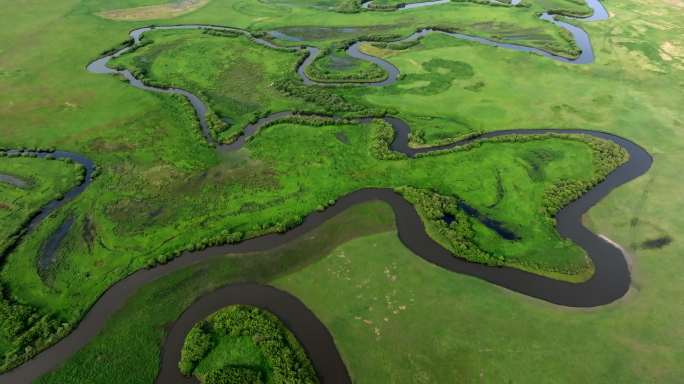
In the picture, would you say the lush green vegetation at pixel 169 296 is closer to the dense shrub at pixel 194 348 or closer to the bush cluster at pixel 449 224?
the dense shrub at pixel 194 348

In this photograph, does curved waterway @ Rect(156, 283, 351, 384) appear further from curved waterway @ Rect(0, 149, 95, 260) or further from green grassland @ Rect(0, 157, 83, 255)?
green grassland @ Rect(0, 157, 83, 255)

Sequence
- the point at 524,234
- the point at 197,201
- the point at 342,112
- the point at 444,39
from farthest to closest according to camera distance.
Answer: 1. the point at 444,39
2. the point at 342,112
3. the point at 197,201
4. the point at 524,234

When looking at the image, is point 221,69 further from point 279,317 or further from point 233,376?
point 233,376

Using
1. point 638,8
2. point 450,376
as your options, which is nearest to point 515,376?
point 450,376

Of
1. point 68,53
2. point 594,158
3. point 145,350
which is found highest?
point 68,53

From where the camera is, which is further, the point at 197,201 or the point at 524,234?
the point at 197,201

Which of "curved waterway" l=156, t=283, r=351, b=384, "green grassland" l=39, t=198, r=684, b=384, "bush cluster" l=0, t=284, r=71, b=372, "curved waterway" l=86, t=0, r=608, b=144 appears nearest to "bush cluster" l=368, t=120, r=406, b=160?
"green grassland" l=39, t=198, r=684, b=384

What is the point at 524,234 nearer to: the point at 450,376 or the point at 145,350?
the point at 450,376

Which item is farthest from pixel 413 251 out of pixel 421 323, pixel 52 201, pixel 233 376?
pixel 52 201
